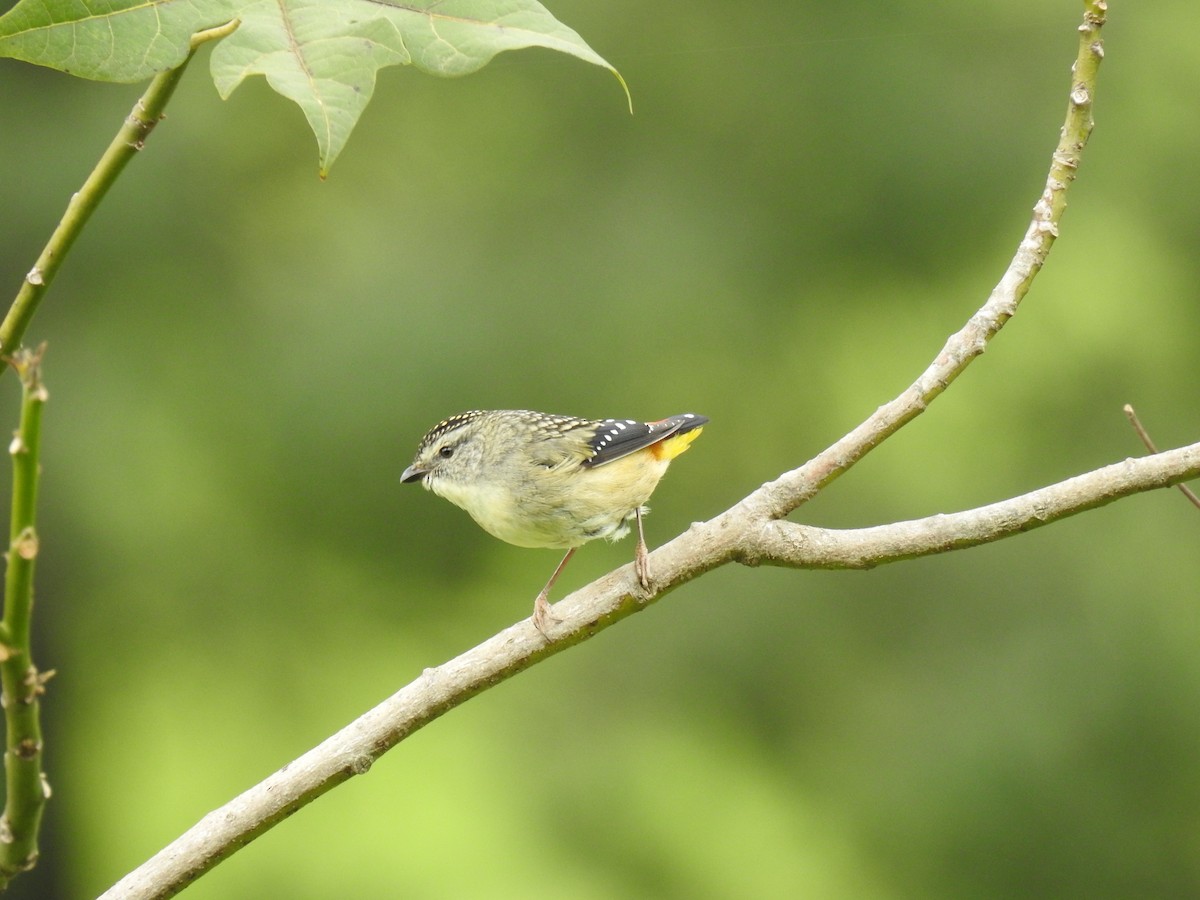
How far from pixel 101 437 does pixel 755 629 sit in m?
4.22

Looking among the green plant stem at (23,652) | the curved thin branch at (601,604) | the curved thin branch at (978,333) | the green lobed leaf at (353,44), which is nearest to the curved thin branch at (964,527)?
the curved thin branch at (601,604)

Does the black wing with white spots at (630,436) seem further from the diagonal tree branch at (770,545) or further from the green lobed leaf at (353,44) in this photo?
the green lobed leaf at (353,44)

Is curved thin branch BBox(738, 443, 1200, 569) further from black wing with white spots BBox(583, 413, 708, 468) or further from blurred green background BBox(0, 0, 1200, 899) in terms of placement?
blurred green background BBox(0, 0, 1200, 899)

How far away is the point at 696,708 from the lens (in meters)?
7.30

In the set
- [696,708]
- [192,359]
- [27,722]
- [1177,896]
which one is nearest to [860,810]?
[696,708]

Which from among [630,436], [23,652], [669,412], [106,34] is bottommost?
[669,412]

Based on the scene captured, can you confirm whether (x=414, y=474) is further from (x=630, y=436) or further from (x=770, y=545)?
(x=770, y=545)

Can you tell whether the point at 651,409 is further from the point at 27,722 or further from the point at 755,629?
the point at 27,722

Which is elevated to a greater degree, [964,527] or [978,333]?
[978,333]

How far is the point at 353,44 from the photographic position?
1272 millimetres

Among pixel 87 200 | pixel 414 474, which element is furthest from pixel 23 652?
pixel 414 474

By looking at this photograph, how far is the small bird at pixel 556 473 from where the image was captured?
10.9 ft

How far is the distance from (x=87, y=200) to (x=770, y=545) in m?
1.49

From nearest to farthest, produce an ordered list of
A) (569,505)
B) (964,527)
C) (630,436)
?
(964,527)
(569,505)
(630,436)
